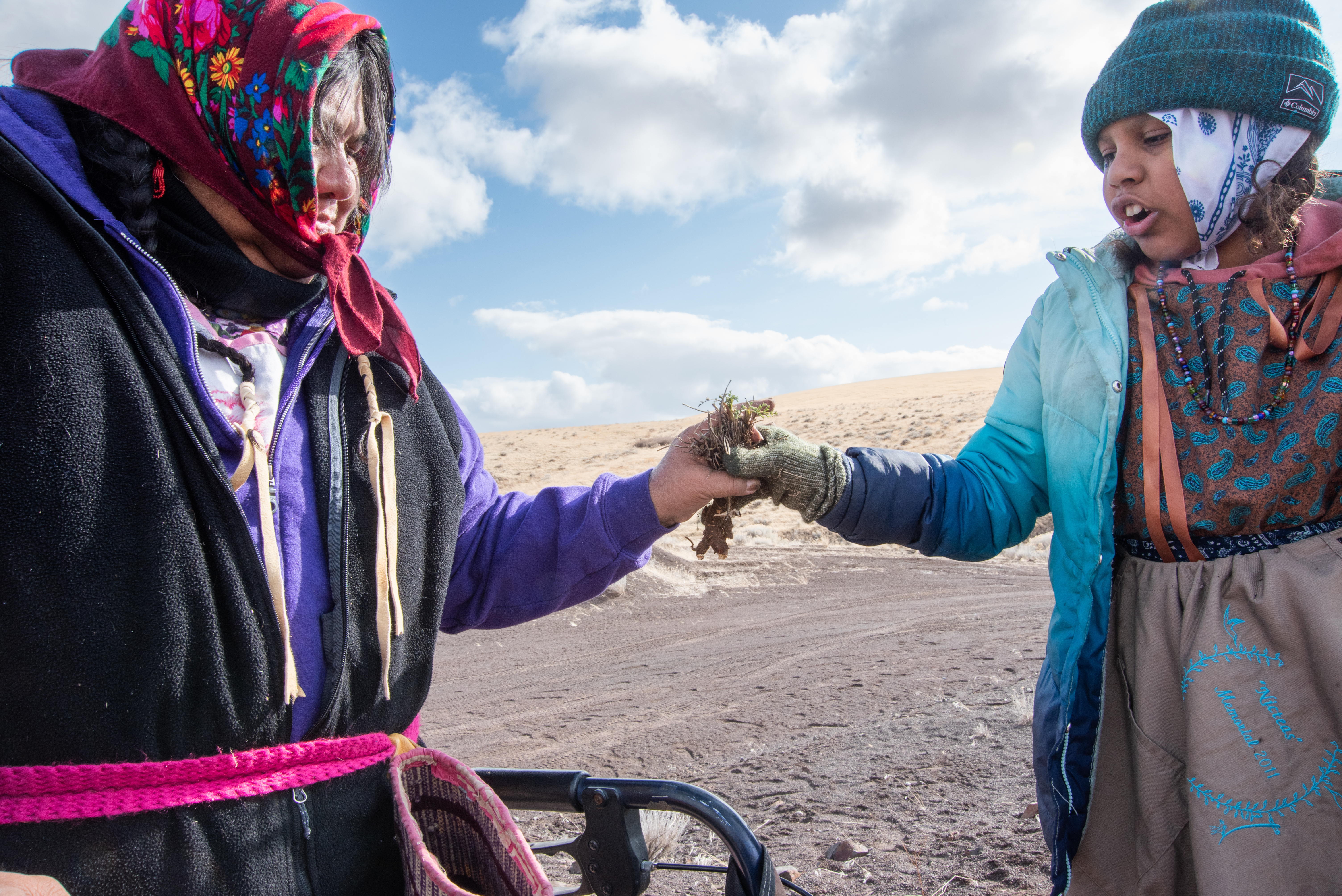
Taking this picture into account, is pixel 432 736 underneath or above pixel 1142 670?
underneath

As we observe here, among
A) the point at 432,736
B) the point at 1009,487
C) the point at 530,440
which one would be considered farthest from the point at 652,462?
the point at 1009,487

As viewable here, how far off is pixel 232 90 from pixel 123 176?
272 mm

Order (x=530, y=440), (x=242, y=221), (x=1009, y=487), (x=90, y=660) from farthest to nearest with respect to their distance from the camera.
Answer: (x=530, y=440), (x=1009, y=487), (x=242, y=221), (x=90, y=660)

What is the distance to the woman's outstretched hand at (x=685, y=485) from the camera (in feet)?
6.85

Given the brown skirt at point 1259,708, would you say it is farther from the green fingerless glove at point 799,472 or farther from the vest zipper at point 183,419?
the vest zipper at point 183,419

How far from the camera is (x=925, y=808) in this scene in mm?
3500

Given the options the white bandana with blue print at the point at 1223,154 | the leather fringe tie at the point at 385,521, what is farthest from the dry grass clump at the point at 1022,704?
the leather fringe tie at the point at 385,521

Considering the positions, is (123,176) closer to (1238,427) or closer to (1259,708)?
(1238,427)

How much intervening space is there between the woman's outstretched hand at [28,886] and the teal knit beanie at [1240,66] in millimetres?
2492

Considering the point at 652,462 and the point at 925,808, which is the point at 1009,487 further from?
the point at 652,462

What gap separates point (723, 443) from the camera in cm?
217

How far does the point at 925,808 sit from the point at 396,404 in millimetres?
2942

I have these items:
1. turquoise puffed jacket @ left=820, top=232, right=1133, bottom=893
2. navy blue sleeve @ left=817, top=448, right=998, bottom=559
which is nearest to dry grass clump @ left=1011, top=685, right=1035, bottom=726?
turquoise puffed jacket @ left=820, top=232, right=1133, bottom=893

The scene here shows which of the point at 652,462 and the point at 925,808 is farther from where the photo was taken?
the point at 652,462
